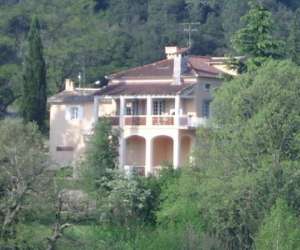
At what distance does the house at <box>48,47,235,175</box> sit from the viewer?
181 ft

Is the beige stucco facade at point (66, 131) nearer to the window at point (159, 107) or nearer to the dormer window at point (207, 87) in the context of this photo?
the window at point (159, 107)

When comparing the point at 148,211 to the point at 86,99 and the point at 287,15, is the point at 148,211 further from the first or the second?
the point at 287,15

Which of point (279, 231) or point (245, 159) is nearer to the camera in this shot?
point (279, 231)

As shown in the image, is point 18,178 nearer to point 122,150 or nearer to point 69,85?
point 122,150

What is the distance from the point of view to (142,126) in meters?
56.0

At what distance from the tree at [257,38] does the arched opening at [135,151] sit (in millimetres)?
6948

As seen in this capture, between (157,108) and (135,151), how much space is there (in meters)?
2.10

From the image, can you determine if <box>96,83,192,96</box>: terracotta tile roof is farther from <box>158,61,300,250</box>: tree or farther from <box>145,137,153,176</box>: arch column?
<box>158,61,300,250</box>: tree

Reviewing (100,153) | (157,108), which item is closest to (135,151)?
(157,108)

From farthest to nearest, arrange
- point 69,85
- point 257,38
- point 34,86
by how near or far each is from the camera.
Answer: point 69,85 < point 34,86 < point 257,38

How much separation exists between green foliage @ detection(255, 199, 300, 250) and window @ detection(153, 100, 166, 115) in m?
14.3

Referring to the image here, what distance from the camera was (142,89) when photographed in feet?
184

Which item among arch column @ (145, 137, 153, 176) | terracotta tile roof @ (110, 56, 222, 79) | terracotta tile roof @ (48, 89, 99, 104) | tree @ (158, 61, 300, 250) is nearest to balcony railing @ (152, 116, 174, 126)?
arch column @ (145, 137, 153, 176)

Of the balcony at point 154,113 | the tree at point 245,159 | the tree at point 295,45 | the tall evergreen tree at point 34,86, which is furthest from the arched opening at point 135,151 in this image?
the tree at point 245,159
